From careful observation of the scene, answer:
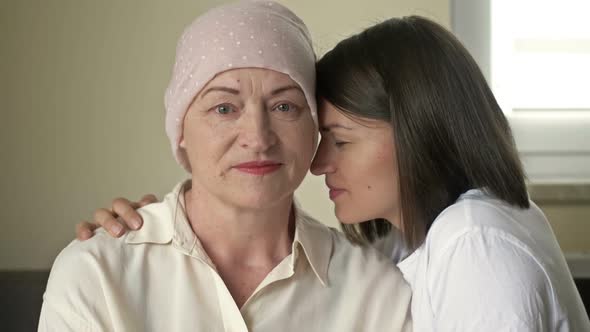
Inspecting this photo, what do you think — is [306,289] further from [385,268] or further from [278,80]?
[278,80]

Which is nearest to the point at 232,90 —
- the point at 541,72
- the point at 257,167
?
the point at 257,167

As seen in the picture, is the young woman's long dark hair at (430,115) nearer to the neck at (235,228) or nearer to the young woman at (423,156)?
the young woman at (423,156)

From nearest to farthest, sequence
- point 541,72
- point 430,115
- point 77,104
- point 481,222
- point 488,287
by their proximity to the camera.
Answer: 1. point 488,287
2. point 481,222
3. point 430,115
4. point 77,104
5. point 541,72

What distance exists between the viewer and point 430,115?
162 cm

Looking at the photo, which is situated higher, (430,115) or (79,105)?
(430,115)

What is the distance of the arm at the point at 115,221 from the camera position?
1586 mm

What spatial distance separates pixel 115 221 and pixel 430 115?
689 mm

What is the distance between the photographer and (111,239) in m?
1.57

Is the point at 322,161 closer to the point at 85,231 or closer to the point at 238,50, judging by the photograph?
the point at 238,50

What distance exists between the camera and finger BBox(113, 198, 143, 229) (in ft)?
5.26

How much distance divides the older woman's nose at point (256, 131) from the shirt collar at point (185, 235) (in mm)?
230

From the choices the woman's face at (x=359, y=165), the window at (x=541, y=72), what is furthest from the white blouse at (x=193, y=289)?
the window at (x=541, y=72)

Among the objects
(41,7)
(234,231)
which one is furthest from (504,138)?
(41,7)

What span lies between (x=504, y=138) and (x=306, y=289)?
0.53 m
